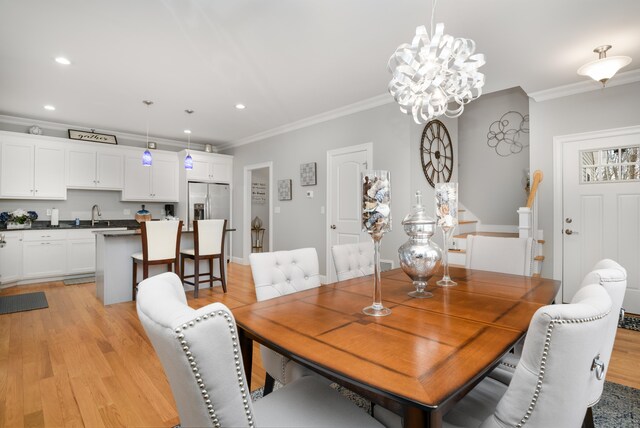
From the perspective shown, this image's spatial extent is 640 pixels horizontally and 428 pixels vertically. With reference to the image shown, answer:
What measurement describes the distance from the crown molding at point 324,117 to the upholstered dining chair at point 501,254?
231cm

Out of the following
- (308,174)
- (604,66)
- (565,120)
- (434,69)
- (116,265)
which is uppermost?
(604,66)

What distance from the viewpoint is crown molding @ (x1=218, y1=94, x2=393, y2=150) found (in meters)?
4.25

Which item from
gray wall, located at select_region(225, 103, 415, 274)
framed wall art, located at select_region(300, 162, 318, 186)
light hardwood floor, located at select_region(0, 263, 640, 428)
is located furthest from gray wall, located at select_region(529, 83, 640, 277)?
framed wall art, located at select_region(300, 162, 318, 186)

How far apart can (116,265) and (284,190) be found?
9.05ft

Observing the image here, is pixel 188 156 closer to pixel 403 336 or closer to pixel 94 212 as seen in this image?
pixel 94 212

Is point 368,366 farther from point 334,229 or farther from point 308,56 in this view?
point 334,229

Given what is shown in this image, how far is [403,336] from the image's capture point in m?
1.07

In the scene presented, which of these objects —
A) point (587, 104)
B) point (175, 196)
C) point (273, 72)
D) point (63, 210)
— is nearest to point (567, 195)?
point (587, 104)

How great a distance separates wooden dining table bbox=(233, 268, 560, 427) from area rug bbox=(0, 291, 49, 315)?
3.88 m

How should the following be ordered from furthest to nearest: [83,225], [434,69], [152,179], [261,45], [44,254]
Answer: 1. [152,179]
2. [83,225]
3. [44,254]
4. [261,45]
5. [434,69]

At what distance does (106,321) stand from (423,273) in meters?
3.27

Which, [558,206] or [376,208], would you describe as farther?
[558,206]

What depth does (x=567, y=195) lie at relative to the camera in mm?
3826

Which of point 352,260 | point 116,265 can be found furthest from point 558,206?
point 116,265
